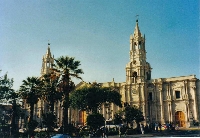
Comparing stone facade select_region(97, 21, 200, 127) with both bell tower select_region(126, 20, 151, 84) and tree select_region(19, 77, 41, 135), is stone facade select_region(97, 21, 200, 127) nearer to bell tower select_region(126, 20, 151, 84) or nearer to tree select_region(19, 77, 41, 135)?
bell tower select_region(126, 20, 151, 84)

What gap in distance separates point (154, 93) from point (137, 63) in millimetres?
7045

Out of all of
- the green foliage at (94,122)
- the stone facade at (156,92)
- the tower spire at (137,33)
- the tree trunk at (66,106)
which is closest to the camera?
the tree trunk at (66,106)

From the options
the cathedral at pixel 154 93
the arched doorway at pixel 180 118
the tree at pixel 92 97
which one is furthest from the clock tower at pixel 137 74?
the tree at pixel 92 97

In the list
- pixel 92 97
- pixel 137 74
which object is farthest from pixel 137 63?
pixel 92 97

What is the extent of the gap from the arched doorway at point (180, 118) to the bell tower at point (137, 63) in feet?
29.9

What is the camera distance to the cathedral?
44594 millimetres

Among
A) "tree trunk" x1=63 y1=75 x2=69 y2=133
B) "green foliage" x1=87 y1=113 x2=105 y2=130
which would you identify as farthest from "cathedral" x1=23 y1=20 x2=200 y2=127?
"tree trunk" x1=63 y1=75 x2=69 y2=133

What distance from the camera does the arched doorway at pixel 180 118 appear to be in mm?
A: 44438

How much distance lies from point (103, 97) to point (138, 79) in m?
11.6

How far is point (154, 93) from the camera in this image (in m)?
48.8

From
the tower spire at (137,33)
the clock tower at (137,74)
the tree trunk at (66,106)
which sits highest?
the tower spire at (137,33)

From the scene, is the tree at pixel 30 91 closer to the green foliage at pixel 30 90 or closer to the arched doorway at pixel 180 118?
the green foliage at pixel 30 90

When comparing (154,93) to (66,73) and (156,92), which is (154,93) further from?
(66,73)

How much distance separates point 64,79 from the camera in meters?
29.8
